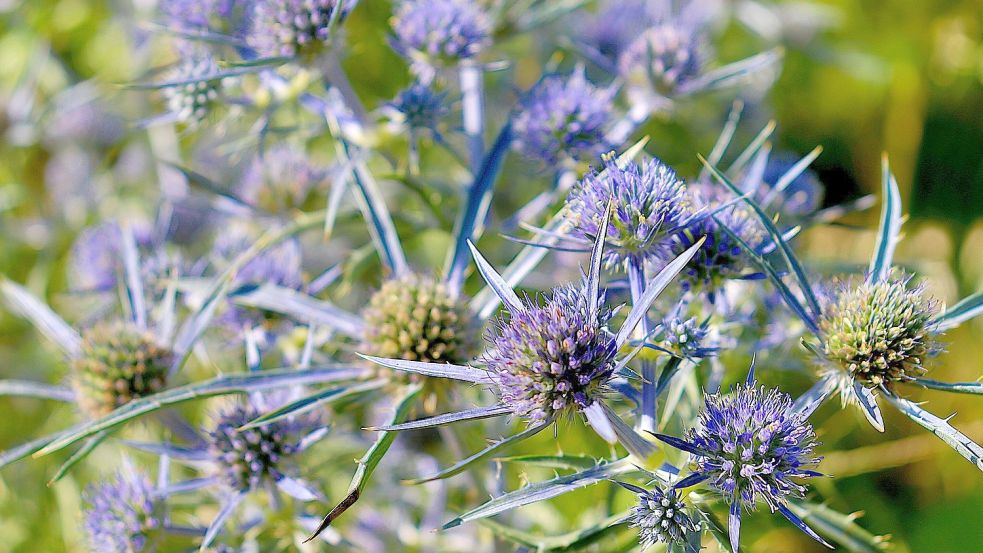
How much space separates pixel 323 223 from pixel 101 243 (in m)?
0.65

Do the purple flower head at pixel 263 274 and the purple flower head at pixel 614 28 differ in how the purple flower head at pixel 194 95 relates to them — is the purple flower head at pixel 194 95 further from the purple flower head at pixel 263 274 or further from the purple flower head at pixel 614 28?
the purple flower head at pixel 614 28

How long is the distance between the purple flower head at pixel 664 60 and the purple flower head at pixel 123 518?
119 centimetres

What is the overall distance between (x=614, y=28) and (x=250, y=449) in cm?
132

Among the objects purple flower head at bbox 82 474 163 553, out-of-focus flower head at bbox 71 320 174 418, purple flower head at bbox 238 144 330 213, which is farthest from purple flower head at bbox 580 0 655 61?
purple flower head at bbox 82 474 163 553

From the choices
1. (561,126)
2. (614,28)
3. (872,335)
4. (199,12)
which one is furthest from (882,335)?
(199,12)

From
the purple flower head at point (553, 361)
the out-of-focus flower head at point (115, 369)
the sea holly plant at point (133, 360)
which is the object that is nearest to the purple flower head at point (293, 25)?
the sea holly plant at point (133, 360)

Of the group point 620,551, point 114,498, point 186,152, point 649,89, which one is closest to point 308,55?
point 649,89

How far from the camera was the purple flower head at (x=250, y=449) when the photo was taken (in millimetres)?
1264

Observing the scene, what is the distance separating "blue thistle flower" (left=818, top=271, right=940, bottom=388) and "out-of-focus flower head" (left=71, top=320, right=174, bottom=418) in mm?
1103

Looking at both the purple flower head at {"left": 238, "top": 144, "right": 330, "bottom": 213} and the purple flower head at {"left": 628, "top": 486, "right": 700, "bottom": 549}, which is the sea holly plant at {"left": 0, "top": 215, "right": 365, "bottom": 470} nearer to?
the purple flower head at {"left": 238, "top": 144, "right": 330, "bottom": 213}

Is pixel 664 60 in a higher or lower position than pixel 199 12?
lower

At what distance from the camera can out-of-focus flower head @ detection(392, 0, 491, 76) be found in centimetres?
144

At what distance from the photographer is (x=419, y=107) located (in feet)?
4.69

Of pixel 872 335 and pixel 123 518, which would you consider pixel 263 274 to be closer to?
pixel 123 518
